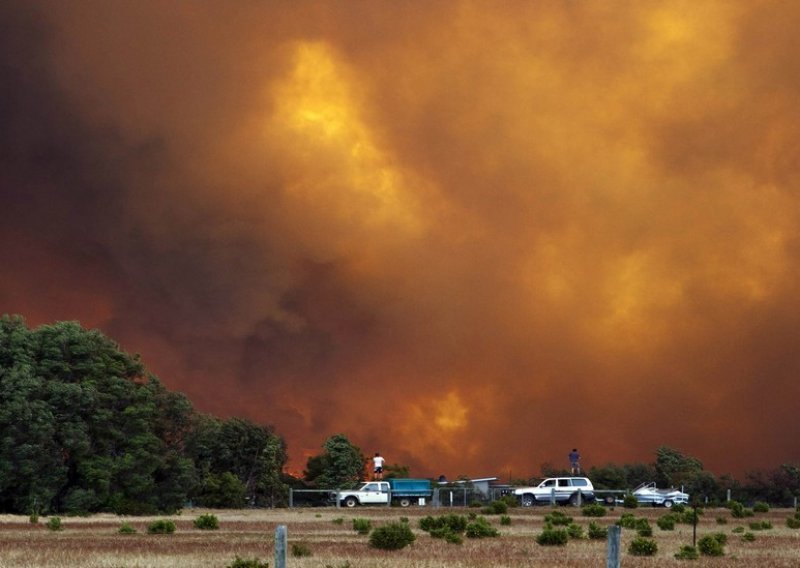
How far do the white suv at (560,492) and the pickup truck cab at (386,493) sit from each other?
10342mm

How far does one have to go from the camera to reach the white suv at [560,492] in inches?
3693

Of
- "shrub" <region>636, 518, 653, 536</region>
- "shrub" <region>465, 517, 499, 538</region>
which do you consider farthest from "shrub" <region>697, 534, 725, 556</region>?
"shrub" <region>465, 517, 499, 538</region>

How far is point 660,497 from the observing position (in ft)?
318

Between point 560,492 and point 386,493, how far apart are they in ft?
51.7

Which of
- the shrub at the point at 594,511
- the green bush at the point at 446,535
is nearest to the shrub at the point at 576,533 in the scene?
the green bush at the point at 446,535

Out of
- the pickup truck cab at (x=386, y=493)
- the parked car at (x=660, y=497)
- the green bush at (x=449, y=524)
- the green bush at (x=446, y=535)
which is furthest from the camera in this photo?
the pickup truck cab at (x=386, y=493)

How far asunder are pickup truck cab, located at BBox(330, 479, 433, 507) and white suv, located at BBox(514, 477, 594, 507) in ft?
33.9

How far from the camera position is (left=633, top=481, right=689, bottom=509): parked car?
96562 millimetres

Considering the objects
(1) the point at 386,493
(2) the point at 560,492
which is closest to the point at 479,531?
(2) the point at 560,492

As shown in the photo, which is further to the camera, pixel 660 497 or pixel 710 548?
pixel 660 497

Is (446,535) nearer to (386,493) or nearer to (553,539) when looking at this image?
(553,539)

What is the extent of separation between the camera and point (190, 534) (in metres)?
48.1

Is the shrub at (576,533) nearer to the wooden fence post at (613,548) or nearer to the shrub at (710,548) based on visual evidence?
the shrub at (710,548)

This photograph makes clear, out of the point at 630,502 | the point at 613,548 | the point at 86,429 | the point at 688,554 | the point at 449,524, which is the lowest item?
the point at 688,554
